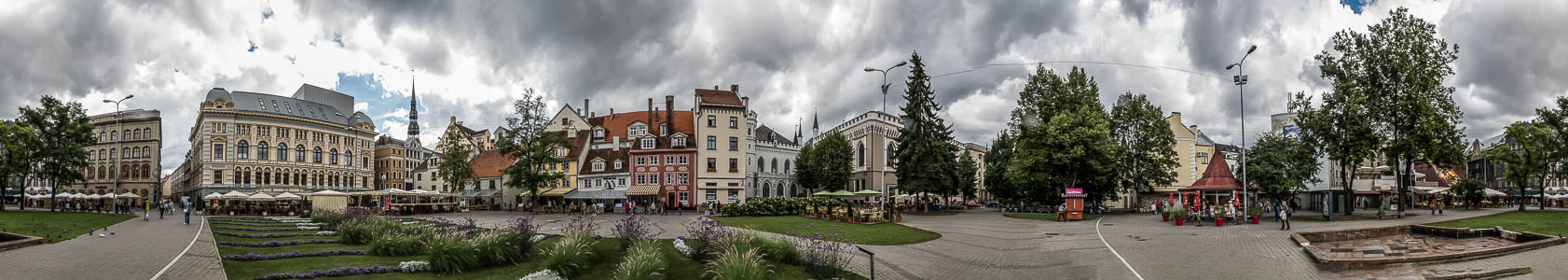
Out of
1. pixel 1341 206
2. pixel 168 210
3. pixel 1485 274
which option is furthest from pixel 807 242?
pixel 168 210

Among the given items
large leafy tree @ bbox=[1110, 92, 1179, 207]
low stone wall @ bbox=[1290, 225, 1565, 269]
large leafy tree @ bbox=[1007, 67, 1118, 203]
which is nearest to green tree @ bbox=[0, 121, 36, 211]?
large leafy tree @ bbox=[1007, 67, 1118, 203]

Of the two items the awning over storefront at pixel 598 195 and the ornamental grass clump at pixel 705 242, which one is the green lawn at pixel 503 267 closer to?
the ornamental grass clump at pixel 705 242

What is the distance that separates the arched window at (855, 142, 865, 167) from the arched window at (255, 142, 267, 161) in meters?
58.3

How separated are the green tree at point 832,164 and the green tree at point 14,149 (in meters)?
54.3

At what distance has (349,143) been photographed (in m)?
82.4

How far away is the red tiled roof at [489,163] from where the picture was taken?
69506mm

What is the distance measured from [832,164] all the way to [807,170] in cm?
235

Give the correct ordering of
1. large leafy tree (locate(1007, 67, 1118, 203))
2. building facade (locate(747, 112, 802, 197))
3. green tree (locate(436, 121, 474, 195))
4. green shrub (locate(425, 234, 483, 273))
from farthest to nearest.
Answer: building facade (locate(747, 112, 802, 197)) < green tree (locate(436, 121, 474, 195)) < large leafy tree (locate(1007, 67, 1118, 203)) < green shrub (locate(425, 234, 483, 273))

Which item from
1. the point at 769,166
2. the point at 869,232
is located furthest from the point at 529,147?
the point at 869,232

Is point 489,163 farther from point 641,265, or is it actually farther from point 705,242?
point 641,265

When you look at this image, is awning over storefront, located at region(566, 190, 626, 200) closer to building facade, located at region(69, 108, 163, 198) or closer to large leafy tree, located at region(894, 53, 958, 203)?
large leafy tree, located at region(894, 53, 958, 203)

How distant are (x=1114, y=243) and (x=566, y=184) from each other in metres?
53.8

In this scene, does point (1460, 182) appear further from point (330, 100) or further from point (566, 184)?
point (330, 100)

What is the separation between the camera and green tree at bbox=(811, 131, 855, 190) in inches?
2729
